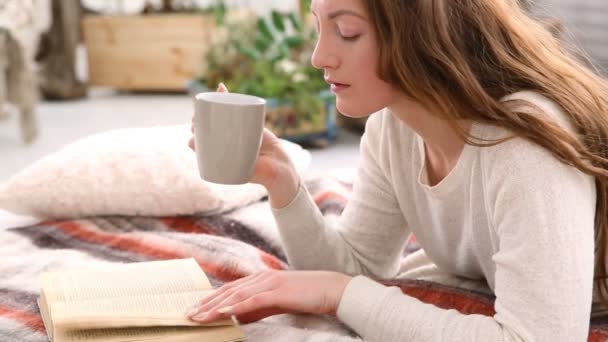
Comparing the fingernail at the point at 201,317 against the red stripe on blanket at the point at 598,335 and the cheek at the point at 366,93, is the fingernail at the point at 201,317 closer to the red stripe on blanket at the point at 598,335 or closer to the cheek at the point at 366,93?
the cheek at the point at 366,93

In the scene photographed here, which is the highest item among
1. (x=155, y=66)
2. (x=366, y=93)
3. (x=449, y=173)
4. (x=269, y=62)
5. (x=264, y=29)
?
(x=366, y=93)

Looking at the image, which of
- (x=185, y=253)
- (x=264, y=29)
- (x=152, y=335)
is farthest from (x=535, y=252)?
(x=264, y=29)

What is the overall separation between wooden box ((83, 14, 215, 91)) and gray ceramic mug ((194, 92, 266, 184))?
3.30m

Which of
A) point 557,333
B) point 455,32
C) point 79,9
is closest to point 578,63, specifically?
point 455,32

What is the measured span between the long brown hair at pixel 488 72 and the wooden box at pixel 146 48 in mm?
3395

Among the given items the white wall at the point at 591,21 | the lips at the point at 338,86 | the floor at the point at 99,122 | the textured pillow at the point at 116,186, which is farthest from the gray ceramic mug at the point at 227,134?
the floor at the point at 99,122

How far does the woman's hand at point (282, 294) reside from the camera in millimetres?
938

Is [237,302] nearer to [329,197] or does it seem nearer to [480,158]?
[480,158]

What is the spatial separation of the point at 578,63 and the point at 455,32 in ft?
0.71

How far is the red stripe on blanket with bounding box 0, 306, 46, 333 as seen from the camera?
941 millimetres

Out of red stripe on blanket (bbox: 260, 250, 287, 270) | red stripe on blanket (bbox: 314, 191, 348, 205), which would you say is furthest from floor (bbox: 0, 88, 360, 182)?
red stripe on blanket (bbox: 260, 250, 287, 270)

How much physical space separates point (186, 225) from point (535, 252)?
70 cm

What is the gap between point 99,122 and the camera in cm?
359

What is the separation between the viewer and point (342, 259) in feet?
3.76
